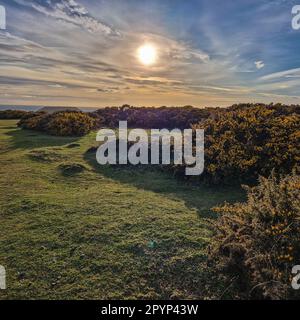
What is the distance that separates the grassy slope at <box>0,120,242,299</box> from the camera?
4.57m

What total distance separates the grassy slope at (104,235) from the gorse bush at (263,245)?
1.15ft

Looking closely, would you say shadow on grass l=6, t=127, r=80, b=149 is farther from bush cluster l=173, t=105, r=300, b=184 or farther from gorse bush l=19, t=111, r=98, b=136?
bush cluster l=173, t=105, r=300, b=184

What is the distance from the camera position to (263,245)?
4574mm

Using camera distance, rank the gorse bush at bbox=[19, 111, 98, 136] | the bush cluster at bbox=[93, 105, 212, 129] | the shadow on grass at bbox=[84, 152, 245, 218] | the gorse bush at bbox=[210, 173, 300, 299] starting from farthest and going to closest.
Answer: the bush cluster at bbox=[93, 105, 212, 129]
the gorse bush at bbox=[19, 111, 98, 136]
the shadow on grass at bbox=[84, 152, 245, 218]
the gorse bush at bbox=[210, 173, 300, 299]

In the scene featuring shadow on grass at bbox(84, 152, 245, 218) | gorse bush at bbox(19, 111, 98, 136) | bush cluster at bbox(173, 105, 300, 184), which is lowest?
shadow on grass at bbox(84, 152, 245, 218)

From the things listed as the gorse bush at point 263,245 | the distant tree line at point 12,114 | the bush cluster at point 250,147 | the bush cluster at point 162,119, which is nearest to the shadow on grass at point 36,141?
the bush cluster at point 162,119

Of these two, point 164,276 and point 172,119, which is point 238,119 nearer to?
point 164,276

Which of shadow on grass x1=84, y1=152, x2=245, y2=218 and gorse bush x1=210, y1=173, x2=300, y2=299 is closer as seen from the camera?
gorse bush x1=210, y1=173, x2=300, y2=299

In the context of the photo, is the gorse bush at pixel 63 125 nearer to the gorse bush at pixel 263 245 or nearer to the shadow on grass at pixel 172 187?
the shadow on grass at pixel 172 187

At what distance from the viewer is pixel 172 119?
21.3 metres

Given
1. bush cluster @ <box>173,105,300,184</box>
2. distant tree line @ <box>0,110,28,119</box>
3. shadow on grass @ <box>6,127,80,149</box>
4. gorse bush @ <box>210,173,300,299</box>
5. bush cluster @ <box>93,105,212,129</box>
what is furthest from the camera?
distant tree line @ <box>0,110,28,119</box>

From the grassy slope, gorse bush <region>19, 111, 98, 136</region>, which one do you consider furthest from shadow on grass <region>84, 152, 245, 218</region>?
gorse bush <region>19, 111, 98, 136</region>

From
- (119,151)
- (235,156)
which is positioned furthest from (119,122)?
(235,156)

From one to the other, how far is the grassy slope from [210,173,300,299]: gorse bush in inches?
13.9
